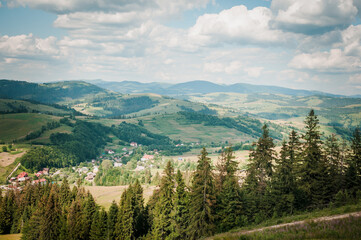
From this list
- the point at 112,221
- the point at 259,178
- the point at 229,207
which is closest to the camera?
the point at 229,207

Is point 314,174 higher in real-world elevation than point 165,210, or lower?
higher

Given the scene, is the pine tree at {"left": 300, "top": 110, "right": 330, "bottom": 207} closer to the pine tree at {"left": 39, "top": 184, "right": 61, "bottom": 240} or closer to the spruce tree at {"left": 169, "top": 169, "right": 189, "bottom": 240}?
the spruce tree at {"left": 169, "top": 169, "right": 189, "bottom": 240}

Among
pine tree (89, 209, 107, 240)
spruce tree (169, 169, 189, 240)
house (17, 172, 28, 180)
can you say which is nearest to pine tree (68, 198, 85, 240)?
pine tree (89, 209, 107, 240)

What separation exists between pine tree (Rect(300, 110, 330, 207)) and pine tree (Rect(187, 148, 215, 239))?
613 inches

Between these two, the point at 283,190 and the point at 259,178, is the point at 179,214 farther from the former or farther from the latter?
the point at 283,190

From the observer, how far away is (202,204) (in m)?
38.2

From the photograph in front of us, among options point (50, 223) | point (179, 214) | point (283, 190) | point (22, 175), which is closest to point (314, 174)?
point (283, 190)

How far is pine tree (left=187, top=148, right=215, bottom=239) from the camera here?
122 ft

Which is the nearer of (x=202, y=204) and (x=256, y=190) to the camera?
(x=202, y=204)

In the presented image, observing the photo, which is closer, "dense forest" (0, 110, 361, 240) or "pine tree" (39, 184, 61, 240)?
"dense forest" (0, 110, 361, 240)

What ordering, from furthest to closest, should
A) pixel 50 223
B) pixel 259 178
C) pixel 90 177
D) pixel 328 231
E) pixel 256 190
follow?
pixel 90 177 → pixel 50 223 → pixel 259 178 → pixel 256 190 → pixel 328 231

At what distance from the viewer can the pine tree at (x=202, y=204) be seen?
1463 inches

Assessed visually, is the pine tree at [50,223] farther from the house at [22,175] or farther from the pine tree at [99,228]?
the house at [22,175]

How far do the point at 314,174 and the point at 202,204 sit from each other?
1982 cm
